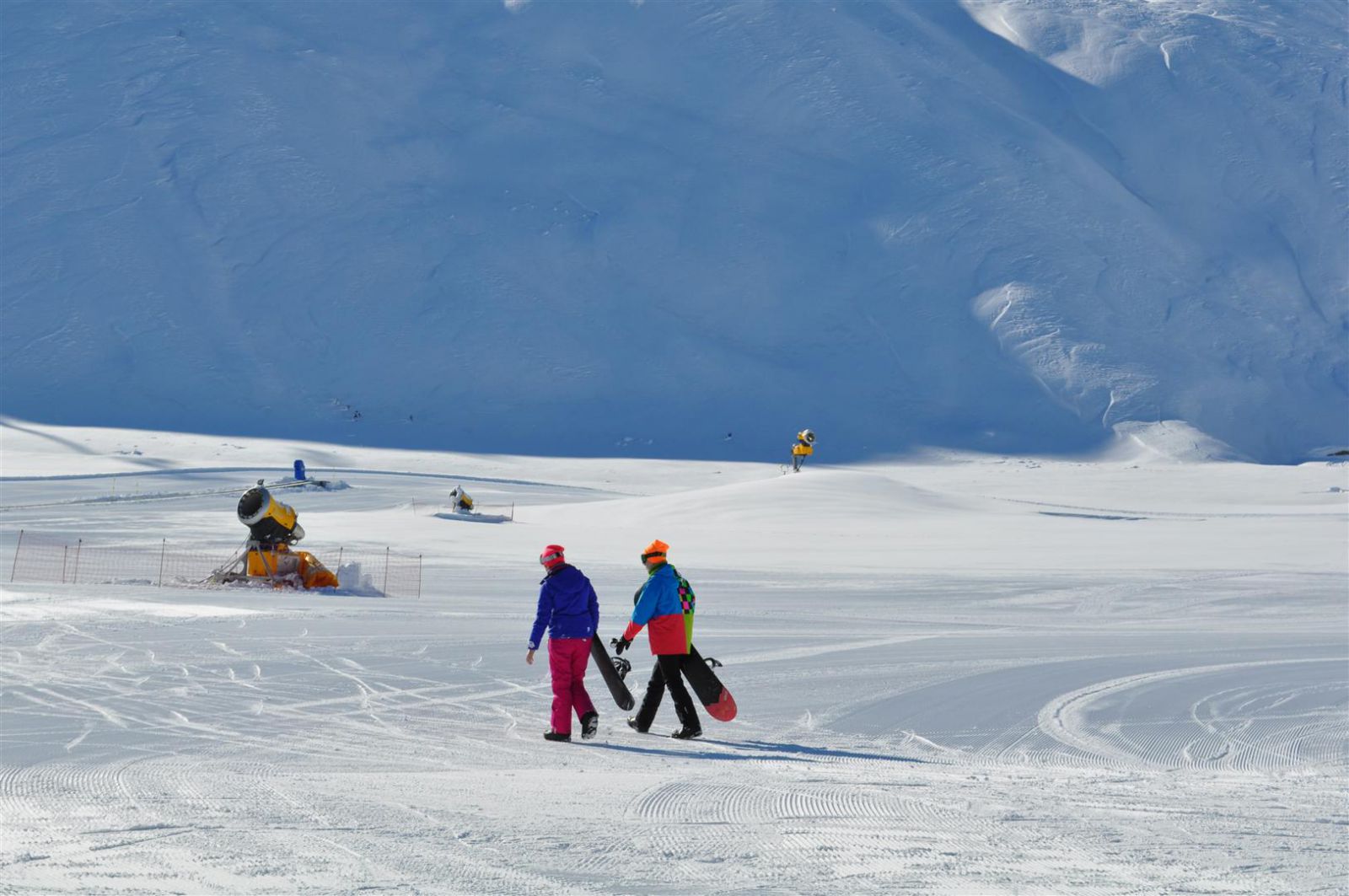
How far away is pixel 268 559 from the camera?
1989 centimetres

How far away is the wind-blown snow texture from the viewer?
209 feet

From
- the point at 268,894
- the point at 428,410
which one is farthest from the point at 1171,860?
the point at 428,410

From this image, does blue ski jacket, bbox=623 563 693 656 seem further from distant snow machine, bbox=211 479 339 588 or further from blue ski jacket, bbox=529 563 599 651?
distant snow machine, bbox=211 479 339 588

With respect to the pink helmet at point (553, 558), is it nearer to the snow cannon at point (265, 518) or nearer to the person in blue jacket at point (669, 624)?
the person in blue jacket at point (669, 624)

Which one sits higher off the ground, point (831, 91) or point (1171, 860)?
point (831, 91)

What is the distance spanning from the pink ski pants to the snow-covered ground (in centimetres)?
23

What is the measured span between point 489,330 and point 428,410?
5.24 metres

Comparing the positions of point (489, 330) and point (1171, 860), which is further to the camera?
point (489, 330)

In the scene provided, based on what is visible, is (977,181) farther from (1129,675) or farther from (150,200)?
(1129,675)

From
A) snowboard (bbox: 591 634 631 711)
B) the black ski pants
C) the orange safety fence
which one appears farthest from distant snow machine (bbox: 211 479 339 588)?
the black ski pants

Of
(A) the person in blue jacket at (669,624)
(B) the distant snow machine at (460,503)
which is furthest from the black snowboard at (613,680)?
(B) the distant snow machine at (460,503)

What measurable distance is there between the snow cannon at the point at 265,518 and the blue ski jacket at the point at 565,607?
38.6ft

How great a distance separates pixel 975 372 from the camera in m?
65.6

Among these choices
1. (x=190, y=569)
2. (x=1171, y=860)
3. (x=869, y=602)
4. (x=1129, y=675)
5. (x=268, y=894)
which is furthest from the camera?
(x=190, y=569)
